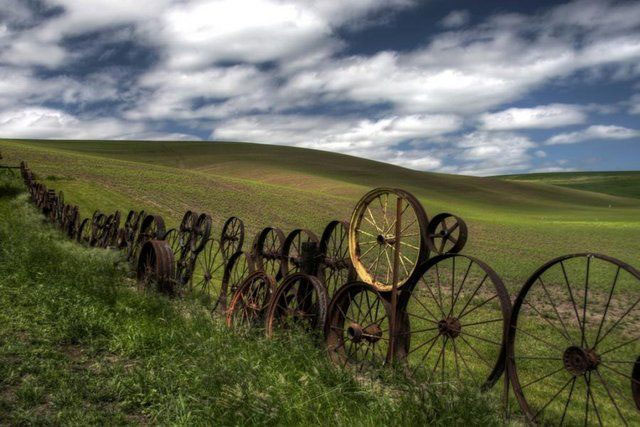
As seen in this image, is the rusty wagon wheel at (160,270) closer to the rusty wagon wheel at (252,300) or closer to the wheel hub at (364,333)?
the rusty wagon wheel at (252,300)

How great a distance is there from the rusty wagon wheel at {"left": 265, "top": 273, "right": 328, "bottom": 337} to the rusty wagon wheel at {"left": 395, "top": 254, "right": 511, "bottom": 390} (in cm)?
121

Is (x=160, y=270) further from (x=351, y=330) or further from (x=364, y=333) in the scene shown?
(x=364, y=333)

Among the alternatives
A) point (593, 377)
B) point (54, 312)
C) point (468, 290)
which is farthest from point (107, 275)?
point (468, 290)

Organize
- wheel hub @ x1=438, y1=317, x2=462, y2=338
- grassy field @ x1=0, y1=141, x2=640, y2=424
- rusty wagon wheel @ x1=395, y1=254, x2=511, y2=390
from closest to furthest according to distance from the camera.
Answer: rusty wagon wheel @ x1=395, y1=254, x2=511, y2=390
wheel hub @ x1=438, y1=317, x2=462, y2=338
grassy field @ x1=0, y1=141, x2=640, y2=424

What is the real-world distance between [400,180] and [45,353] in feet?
235

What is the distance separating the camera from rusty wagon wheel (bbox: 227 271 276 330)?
24.0 feet

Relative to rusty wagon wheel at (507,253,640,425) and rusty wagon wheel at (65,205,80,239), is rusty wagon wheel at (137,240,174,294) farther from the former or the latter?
rusty wagon wheel at (65,205,80,239)

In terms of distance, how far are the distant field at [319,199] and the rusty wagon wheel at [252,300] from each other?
445 inches

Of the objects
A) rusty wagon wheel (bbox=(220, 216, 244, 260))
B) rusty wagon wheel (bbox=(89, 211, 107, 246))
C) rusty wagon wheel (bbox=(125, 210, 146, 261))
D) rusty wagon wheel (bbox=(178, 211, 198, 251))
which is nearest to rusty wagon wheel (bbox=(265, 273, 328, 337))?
rusty wagon wheel (bbox=(220, 216, 244, 260))

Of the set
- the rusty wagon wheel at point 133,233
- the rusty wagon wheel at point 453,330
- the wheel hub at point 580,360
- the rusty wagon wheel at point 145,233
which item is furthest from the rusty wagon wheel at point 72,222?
the wheel hub at point 580,360

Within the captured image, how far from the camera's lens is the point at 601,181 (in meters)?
127

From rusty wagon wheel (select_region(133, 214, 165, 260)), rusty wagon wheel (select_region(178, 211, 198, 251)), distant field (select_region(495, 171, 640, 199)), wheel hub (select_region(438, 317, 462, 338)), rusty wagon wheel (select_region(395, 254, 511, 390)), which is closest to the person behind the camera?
rusty wagon wheel (select_region(395, 254, 511, 390))

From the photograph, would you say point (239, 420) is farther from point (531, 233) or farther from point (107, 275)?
point (531, 233)

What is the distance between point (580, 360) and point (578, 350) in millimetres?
79
